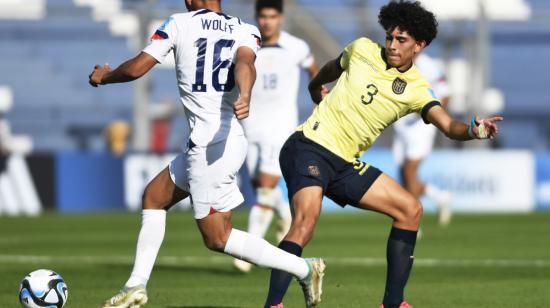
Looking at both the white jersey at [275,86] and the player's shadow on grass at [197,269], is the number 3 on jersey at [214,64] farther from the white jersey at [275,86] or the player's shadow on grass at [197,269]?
the white jersey at [275,86]

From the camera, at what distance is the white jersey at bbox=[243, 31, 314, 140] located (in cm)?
1178

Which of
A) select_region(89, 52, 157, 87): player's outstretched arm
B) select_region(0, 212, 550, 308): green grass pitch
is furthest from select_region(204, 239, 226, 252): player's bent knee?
select_region(89, 52, 157, 87): player's outstretched arm

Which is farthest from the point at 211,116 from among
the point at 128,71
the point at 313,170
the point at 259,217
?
the point at 259,217

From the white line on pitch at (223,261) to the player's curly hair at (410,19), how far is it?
173 inches

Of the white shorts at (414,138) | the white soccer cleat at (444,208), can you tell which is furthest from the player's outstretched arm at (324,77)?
the white soccer cleat at (444,208)

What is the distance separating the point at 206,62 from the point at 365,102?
110cm

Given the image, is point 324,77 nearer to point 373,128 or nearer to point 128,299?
point 373,128

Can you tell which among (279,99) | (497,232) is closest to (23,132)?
(497,232)

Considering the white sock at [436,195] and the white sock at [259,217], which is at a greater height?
the white sock at [259,217]

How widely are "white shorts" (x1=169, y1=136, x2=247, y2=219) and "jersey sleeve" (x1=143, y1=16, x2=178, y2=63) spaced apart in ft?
2.11

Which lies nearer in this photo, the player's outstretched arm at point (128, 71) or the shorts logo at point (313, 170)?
the player's outstretched arm at point (128, 71)

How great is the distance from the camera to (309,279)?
7047 mm

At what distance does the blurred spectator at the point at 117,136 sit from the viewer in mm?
24814

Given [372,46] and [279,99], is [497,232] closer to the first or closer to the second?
[279,99]
